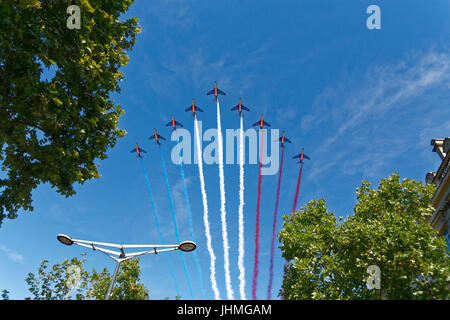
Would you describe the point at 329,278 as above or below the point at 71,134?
below

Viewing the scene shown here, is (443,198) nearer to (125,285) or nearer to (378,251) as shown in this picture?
(378,251)

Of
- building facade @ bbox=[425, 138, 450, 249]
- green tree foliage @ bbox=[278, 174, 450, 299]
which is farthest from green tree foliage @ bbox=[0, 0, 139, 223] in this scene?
building facade @ bbox=[425, 138, 450, 249]

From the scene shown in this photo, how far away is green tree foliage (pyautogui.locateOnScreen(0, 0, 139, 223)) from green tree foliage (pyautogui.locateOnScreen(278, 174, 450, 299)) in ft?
50.8

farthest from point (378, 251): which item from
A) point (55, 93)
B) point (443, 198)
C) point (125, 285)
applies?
point (125, 285)

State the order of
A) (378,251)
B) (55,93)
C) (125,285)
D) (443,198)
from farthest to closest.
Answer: (125,285) → (443,198) → (378,251) → (55,93)

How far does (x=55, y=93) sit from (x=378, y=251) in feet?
58.7

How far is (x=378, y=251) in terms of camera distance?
1489 cm

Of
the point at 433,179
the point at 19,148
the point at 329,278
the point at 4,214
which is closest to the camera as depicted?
the point at 19,148

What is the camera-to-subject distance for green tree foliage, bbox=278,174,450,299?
46.2 ft

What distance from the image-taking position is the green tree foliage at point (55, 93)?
9.86 meters
